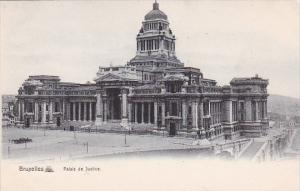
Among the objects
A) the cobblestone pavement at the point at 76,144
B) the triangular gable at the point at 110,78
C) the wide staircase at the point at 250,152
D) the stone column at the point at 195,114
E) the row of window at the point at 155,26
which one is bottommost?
the wide staircase at the point at 250,152

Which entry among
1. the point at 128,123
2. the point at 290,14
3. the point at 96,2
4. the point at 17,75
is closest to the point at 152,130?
the point at 128,123

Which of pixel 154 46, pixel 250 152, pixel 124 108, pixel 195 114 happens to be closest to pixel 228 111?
pixel 195 114

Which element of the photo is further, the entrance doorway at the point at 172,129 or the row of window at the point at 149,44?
the row of window at the point at 149,44

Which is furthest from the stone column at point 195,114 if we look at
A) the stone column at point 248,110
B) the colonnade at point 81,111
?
the colonnade at point 81,111

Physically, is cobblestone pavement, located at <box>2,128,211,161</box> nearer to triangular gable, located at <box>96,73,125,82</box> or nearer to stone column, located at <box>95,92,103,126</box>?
stone column, located at <box>95,92,103,126</box>

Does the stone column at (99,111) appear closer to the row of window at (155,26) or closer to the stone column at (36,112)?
the stone column at (36,112)

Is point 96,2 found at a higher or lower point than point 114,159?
higher

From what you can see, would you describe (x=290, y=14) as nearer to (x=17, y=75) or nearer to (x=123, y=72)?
(x=17, y=75)
